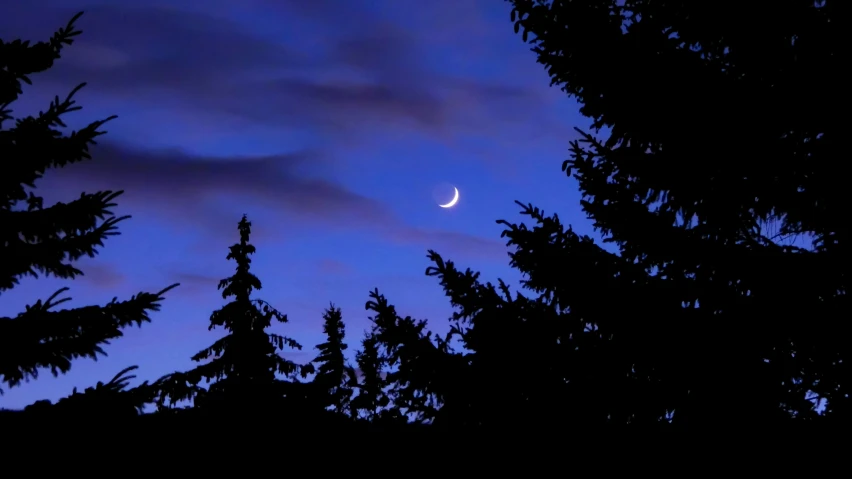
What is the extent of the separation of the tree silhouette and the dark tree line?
21 mm

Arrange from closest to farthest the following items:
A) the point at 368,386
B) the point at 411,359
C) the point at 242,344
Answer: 1. the point at 411,359
2. the point at 242,344
3. the point at 368,386

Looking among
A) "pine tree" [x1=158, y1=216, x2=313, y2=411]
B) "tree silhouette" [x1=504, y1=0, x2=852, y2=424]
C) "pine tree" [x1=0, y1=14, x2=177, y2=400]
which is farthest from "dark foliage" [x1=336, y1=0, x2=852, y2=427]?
"pine tree" [x1=158, y1=216, x2=313, y2=411]

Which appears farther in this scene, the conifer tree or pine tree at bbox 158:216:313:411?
pine tree at bbox 158:216:313:411

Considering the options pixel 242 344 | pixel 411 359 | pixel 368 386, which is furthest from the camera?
pixel 368 386

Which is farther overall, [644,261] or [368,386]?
[368,386]

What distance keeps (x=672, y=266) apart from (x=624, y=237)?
0.78 metres

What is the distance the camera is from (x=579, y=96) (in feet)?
25.8

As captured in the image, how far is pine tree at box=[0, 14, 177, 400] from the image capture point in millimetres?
6969

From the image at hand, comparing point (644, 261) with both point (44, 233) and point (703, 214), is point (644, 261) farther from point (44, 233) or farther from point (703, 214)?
point (44, 233)

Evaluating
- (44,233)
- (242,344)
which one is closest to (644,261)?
(44,233)

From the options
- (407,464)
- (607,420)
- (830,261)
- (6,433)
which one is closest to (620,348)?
(607,420)

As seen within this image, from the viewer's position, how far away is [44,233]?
7867 millimetres

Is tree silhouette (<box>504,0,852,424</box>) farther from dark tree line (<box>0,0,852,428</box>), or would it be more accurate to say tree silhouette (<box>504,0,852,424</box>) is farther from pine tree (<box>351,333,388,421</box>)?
pine tree (<box>351,333,388,421</box>)

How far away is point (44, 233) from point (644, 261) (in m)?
8.01
